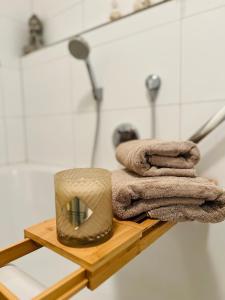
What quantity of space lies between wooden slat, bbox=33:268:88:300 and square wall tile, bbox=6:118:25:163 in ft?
3.59

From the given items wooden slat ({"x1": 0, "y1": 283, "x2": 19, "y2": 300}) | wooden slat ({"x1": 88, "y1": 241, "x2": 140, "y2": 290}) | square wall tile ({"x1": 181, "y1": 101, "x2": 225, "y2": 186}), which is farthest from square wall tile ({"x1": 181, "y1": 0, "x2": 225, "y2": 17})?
wooden slat ({"x1": 0, "y1": 283, "x2": 19, "y2": 300})

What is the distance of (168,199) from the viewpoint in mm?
438

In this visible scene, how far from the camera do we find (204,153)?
691 millimetres

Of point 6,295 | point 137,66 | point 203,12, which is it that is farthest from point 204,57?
point 6,295

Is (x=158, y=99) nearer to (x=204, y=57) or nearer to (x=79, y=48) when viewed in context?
(x=204, y=57)

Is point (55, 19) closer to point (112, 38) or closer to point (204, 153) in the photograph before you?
point (112, 38)

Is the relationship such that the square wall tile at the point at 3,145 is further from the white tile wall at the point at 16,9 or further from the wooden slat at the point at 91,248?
the wooden slat at the point at 91,248

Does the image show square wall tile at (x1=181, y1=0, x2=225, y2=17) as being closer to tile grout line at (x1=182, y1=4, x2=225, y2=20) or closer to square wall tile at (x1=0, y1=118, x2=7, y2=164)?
tile grout line at (x1=182, y1=4, x2=225, y2=20)

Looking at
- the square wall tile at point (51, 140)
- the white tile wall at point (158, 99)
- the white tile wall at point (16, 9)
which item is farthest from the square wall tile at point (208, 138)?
the white tile wall at point (16, 9)

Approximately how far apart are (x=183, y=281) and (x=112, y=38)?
0.86 m

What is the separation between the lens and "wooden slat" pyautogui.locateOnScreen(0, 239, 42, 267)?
0.34 m

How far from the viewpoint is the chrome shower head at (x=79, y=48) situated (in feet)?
2.69

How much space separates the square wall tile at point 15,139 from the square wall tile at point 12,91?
5 cm

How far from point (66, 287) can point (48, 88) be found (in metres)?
1.01
